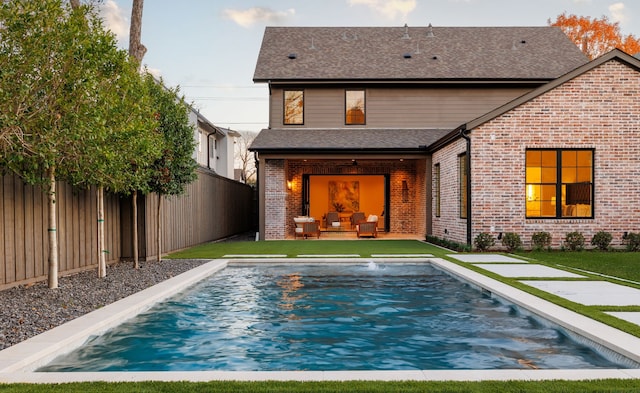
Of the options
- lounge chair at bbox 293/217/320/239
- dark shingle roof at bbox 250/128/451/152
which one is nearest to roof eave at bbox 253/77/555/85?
dark shingle roof at bbox 250/128/451/152

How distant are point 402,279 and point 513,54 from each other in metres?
15.8

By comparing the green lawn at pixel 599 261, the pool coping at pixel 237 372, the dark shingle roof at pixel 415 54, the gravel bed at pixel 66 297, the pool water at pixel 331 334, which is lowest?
the pool water at pixel 331 334

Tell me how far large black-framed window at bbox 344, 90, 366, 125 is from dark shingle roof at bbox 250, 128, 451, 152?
482 millimetres

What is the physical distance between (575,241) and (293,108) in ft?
37.8

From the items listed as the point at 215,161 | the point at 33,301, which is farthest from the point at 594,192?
the point at 215,161

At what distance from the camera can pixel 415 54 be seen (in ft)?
72.8

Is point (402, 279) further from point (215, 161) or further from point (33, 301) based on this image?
point (215, 161)

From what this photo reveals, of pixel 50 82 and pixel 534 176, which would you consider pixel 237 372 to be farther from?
pixel 534 176

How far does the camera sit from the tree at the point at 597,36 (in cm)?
3231

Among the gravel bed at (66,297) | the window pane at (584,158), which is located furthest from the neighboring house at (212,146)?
the window pane at (584,158)

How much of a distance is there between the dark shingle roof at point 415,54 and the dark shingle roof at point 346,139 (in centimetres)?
205

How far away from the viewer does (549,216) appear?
14.8 meters

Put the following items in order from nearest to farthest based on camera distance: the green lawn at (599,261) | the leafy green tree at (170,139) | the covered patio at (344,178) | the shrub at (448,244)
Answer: the green lawn at (599,261) < the leafy green tree at (170,139) < the shrub at (448,244) < the covered patio at (344,178)

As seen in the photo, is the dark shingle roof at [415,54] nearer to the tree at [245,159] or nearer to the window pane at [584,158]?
the window pane at [584,158]
